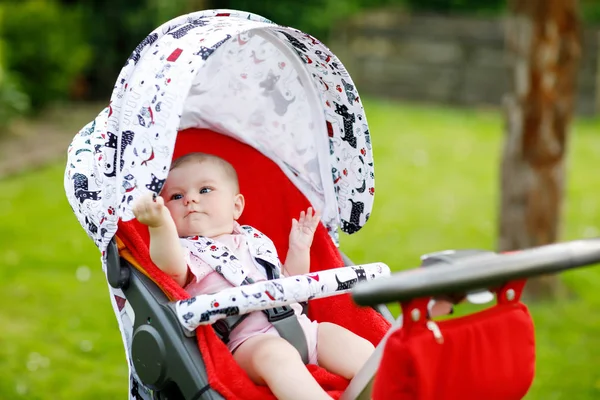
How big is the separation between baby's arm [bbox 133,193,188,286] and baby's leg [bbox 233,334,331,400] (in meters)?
0.28

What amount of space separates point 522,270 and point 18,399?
267cm

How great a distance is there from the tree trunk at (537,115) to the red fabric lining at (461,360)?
9.77ft

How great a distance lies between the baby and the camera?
2320mm

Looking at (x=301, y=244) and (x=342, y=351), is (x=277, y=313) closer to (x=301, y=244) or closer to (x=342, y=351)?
(x=342, y=351)

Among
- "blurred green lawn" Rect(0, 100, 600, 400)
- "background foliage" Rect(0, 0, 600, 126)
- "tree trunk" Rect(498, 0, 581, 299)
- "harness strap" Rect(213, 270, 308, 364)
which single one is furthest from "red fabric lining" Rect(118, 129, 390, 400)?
"background foliage" Rect(0, 0, 600, 126)

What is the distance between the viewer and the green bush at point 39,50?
30.2ft

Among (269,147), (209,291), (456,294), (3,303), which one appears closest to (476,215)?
(3,303)

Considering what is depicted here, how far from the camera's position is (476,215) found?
6.97m

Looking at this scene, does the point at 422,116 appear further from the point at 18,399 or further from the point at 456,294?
the point at 456,294

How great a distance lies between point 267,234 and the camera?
3.08 meters

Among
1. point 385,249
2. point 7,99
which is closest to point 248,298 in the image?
point 385,249

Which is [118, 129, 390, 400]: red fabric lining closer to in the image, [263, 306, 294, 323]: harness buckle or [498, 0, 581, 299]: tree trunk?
[263, 306, 294, 323]: harness buckle

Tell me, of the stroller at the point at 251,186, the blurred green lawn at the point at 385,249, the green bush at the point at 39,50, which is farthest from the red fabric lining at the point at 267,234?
the green bush at the point at 39,50

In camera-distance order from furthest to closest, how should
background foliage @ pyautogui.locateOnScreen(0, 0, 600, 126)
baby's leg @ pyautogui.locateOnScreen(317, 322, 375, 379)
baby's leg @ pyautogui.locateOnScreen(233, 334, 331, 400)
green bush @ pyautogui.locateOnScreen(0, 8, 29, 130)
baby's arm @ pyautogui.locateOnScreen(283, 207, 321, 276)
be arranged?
1. background foliage @ pyautogui.locateOnScreen(0, 0, 600, 126)
2. green bush @ pyautogui.locateOnScreen(0, 8, 29, 130)
3. baby's arm @ pyautogui.locateOnScreen(283, 207, 321, 276)
4. baby's leg @ pyautogui.locateOnScreen(317, 322, 375, 379)
5. baby's leg @ pyautogui.locateOnScreen(233, 334, 331, 400)
